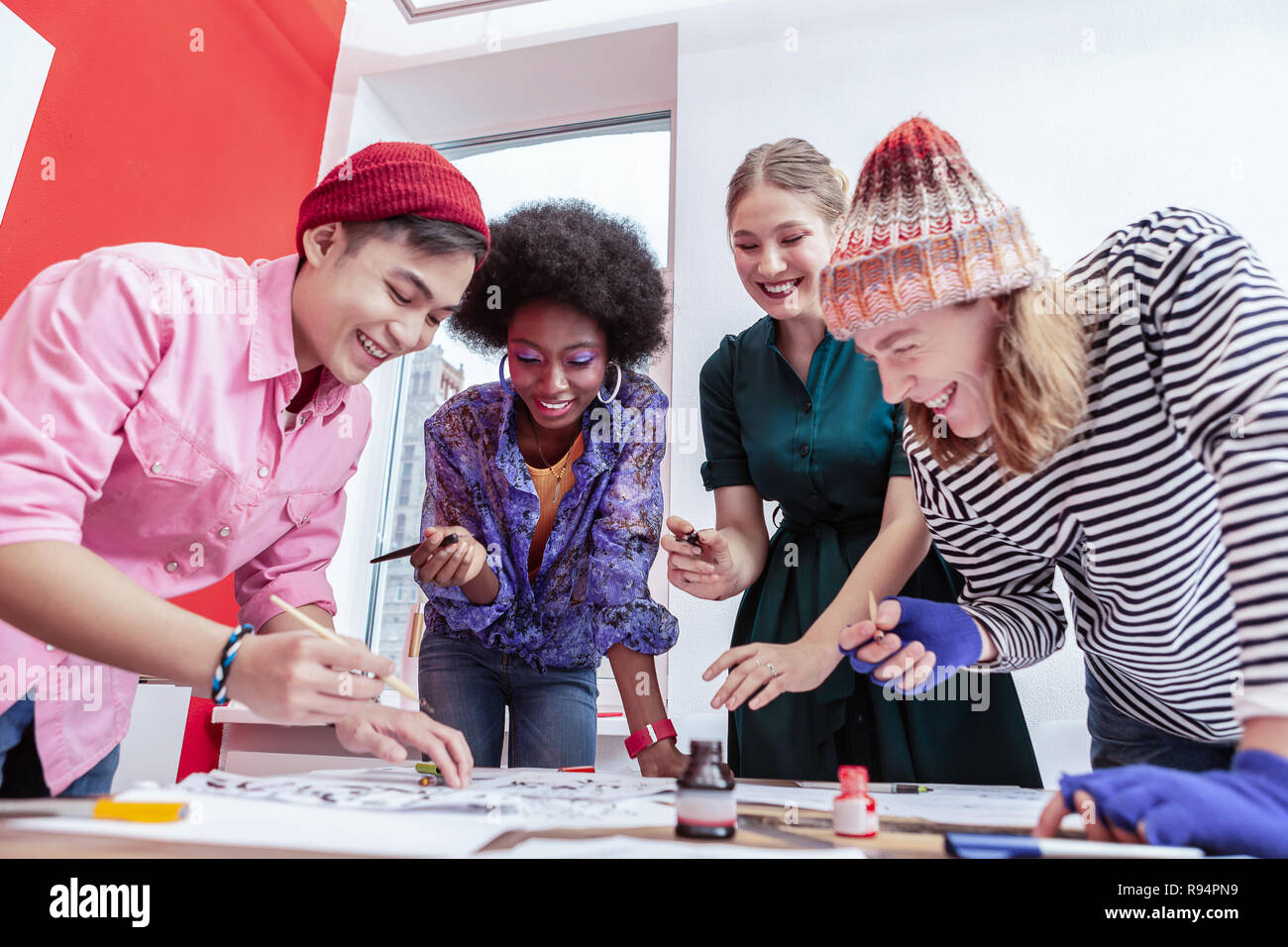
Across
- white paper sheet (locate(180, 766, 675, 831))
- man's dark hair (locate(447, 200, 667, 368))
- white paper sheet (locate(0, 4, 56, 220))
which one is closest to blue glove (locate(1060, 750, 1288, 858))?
white paper sheet (locate(180, 766, 675, 831))

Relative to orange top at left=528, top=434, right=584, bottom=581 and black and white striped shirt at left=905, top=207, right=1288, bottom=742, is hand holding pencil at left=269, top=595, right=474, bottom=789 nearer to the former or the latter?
orange top at left=528, top=434, right=584, bottom=581

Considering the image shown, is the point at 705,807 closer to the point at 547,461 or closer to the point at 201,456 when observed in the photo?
the point at 201,456

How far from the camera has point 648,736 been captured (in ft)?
4.63

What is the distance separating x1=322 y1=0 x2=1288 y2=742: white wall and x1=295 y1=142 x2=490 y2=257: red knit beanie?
147 centimetres

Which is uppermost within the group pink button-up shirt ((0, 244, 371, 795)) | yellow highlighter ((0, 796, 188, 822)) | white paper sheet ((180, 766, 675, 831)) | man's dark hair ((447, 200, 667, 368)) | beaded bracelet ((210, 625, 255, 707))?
man's dark hair ((447, 200, 667, 368))

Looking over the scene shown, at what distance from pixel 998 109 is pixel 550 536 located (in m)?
1.98

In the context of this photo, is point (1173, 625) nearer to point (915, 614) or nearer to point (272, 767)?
point (915, 614)

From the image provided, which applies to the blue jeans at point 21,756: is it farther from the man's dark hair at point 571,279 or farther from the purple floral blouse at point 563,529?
the man's dark hair at point 571,279

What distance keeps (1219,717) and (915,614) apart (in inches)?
15.9

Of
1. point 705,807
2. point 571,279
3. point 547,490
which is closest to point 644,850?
point 705,807

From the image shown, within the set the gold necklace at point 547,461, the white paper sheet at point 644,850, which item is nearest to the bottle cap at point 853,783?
the white paper sheet at point 644,850

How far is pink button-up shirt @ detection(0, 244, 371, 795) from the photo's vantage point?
2.94 ft

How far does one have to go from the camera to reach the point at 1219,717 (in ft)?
3.50
